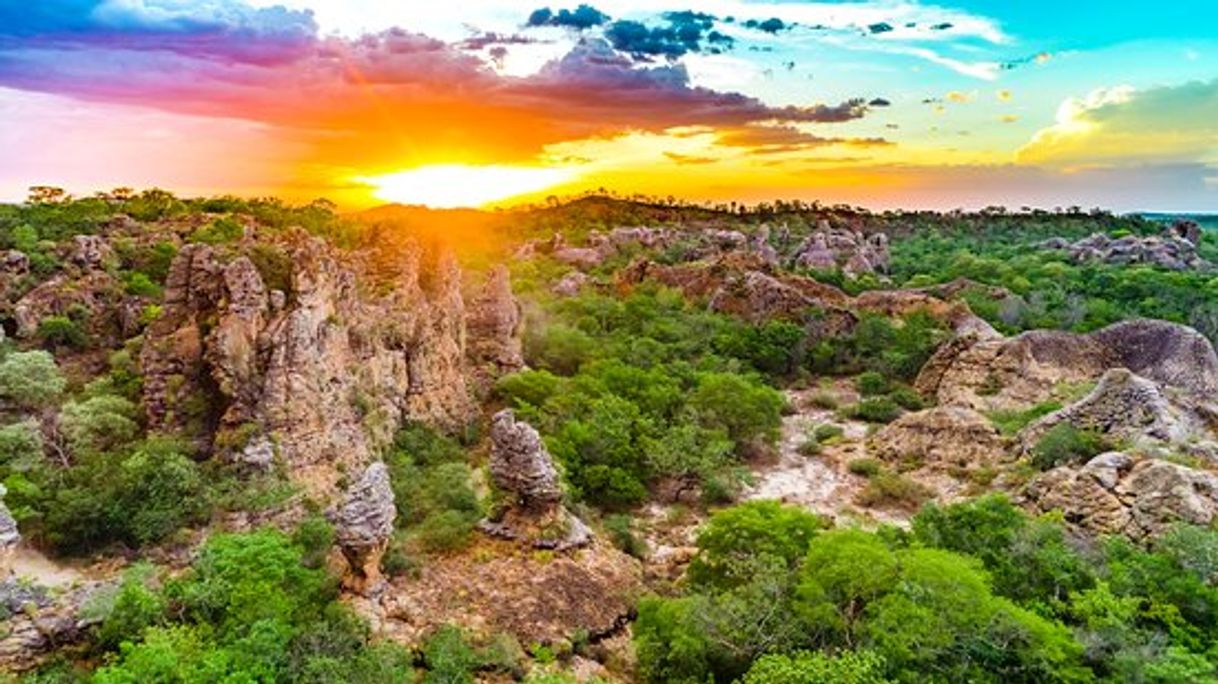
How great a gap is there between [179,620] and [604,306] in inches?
1373

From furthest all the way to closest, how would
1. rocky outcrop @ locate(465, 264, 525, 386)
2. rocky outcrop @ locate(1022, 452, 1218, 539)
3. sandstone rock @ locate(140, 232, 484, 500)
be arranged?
rocky outcrop @ locate(465, 264, 525, 386)
sandstone rock @ locate(140, 232, 484, 500)
rocky outcrop @ locate(1022, 452, 1218, 539)

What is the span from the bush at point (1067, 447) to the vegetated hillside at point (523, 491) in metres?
0.09

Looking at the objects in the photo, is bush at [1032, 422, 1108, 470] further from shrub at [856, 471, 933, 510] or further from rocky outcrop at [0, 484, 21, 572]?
rocky outcrop at [0, 484, 21, 572]

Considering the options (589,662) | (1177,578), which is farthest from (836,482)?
(589,662)

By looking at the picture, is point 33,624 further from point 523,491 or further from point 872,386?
point 872,386

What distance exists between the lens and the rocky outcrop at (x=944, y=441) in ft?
92.0

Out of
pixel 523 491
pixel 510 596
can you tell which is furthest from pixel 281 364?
pixel 510 596

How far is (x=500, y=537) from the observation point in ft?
64.6

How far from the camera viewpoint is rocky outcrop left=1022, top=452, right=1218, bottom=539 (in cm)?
1917

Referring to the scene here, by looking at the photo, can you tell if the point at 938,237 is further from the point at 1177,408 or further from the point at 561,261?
the point at 1177,408

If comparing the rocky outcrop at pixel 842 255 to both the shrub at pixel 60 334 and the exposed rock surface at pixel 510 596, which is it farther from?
the exposed rock surface at pixel 510 596

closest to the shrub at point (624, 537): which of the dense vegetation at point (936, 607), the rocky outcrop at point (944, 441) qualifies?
the dense vegetation at point (936, 607)

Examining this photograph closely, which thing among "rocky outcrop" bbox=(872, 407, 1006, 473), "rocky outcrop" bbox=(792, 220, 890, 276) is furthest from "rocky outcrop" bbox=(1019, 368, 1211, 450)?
"rocky outcrop" bbox=(792, 220, 890, 276)

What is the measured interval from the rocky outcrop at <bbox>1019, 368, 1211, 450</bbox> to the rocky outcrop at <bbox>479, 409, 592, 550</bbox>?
16.3 m
